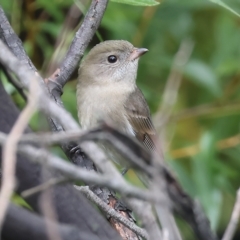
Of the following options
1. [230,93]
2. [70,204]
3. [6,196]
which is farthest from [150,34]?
[6,196]

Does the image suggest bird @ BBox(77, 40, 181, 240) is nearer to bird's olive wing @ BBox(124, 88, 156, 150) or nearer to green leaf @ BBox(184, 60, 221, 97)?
bird's olive wing @ BBox(124, 88, 156, 150)

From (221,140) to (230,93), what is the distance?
16.6 inches

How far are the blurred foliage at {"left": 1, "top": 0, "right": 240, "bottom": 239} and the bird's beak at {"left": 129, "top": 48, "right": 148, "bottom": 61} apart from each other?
0.16 m

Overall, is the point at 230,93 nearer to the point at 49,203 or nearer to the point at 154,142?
the point at 154,142

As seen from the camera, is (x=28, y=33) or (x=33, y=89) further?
(x=28, y=33)

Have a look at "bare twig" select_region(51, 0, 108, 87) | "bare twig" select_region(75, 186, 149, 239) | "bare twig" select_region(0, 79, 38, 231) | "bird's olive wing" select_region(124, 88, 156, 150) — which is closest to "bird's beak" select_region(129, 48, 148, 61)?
"bird's olive wing" select_region(124, 88, 156, 150)

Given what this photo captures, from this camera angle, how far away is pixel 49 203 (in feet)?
5.41

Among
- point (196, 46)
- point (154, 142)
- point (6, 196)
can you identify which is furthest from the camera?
point (196, 46)

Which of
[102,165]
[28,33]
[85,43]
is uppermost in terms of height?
[102,165]

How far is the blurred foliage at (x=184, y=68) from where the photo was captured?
4422 mm

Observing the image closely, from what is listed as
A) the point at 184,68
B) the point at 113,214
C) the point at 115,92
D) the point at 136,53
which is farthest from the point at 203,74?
the point at 113,214

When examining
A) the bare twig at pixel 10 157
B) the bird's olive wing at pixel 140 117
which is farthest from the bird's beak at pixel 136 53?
the bare twig at pixel 10 157

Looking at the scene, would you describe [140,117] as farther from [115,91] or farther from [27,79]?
[27,79]

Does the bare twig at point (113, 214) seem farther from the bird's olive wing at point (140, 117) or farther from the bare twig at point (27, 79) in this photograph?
the bird's olive wing at point (140, 117)
